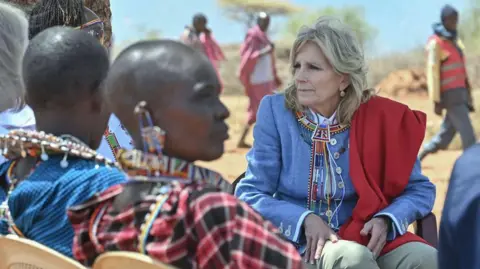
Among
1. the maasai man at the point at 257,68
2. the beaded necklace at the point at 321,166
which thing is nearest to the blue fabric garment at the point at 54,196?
the beaded necklace at the point at 321,166

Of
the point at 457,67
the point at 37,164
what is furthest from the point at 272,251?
the point at 457,67

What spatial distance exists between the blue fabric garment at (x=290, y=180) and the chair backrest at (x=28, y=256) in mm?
1266

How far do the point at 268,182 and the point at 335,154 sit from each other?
28 centimetres

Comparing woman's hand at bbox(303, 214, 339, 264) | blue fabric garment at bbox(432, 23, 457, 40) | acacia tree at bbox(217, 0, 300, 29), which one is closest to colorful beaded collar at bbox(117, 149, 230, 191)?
woman's hand at bbox(303, 214, 339, 264)

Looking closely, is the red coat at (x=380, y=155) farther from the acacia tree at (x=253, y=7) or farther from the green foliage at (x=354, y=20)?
the acacia tree at (x=253, y=7)

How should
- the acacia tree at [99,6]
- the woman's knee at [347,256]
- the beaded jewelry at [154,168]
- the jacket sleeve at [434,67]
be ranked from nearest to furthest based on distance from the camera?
the beaded jewelry at [154,168] < the woman's knee at [347,256] < the acacia tree at [99,6] < the jacket sleeve at [434,67]

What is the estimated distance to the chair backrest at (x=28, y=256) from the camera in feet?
5.95

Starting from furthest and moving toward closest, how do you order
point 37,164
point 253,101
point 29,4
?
point 253,101, point 29,4, point 37,164

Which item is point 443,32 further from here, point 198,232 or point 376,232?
point 198,232

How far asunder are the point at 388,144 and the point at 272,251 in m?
1.48

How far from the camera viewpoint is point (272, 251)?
176cm

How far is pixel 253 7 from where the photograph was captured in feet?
154

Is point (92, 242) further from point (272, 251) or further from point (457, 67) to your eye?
point (457, 67)

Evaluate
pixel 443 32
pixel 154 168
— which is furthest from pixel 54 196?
pixel 443 32
